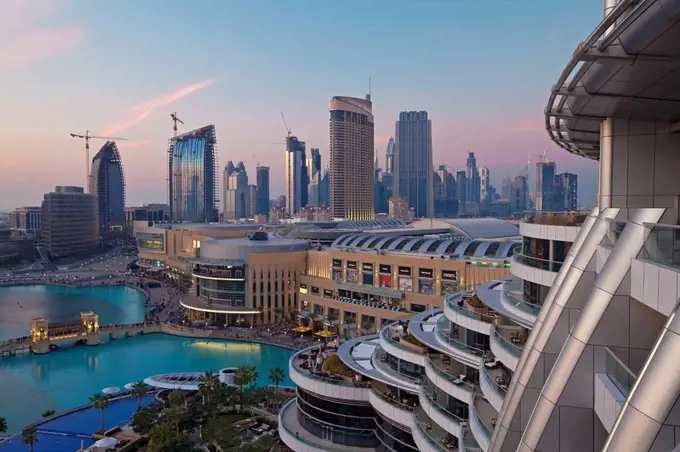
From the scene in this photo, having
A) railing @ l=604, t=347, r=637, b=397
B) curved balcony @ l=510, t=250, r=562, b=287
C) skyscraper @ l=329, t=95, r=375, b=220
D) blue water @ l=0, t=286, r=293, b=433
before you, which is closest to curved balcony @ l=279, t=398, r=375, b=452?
curved balcony @ l=510, t=250, r=562, b=287

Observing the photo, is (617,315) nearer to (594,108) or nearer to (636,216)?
(636,216)

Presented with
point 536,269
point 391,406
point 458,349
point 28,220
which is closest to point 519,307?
point 536,269

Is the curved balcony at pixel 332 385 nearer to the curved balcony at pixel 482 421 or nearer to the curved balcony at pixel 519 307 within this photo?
the curved balcony at pixel 482 421

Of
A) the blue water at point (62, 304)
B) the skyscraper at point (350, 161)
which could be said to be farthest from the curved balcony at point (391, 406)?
the skyscraper at point (350, 161)

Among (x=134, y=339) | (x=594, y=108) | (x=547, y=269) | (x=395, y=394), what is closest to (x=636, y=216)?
(x=594, y=108)

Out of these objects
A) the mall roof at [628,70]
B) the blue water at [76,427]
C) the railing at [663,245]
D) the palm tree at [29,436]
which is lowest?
the blue water at [76,427]
